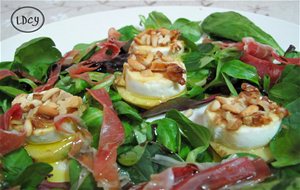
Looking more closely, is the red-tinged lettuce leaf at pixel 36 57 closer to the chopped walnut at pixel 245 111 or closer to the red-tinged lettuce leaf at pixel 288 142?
the chopped walnut at pixel 245 111

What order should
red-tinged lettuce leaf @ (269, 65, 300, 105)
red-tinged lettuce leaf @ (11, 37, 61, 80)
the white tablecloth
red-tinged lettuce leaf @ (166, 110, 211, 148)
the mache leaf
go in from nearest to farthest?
red-tinged lettuce leaf @ (166, 110, 211, 148) → red-tinged lettuce leaf @ (269, 65, 300, 105) → red-tinged lettuce leaf @ (11, 37, 61, 80) → the mache leaf → the white tablecloth

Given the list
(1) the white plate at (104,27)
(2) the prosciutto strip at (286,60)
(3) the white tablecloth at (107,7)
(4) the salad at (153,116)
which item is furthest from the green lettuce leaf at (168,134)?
(3) the white tablecloth at (107,7)

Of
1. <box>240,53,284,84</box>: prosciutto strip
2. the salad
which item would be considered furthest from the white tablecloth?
<box>240,53,284,84</box>: prosciutto strip

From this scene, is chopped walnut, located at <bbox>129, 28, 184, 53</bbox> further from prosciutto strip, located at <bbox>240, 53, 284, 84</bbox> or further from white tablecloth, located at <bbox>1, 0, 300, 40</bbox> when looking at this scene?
white tablecloth, located at <bbox>1, 0, 300, 40</bbox>

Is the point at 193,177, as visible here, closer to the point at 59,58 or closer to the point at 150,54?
the point at 150,54

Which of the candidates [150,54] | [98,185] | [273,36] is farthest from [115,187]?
[273,36]

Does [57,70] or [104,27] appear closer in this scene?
[57,70]

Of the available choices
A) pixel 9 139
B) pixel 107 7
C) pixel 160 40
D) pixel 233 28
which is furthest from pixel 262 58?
pixel 107 7

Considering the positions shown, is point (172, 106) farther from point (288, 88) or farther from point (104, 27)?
point (104, 27)

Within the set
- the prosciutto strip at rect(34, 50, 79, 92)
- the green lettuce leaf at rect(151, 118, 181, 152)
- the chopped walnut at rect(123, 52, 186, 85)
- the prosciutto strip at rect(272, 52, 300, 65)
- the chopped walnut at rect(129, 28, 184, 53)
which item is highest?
the chopped walnut at rect(129, 28, 184, 53)
